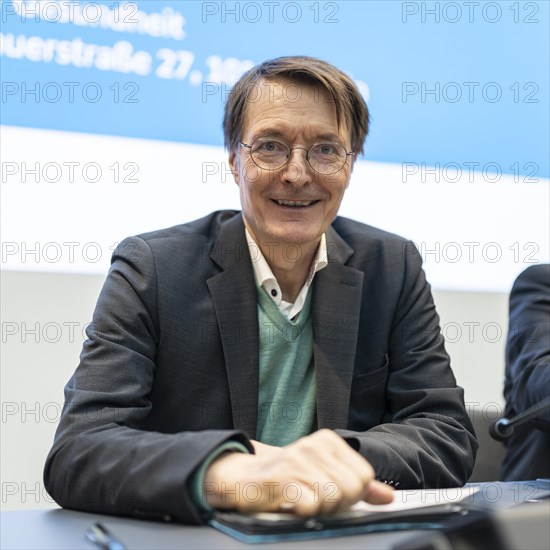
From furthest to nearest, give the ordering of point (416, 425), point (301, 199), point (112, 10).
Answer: point (112, 10) < point (301, 199) < point (416, 425)

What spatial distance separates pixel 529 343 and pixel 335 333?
0.64 m

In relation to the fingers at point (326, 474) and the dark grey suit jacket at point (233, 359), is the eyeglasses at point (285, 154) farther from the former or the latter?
the fingers at point (326, 474)

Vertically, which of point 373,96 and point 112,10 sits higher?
point 112,10

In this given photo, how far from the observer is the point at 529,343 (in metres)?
1.78

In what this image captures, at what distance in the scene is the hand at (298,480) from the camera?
30.9 inches

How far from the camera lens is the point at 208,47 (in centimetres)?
175

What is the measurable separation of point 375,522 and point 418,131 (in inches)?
55.9

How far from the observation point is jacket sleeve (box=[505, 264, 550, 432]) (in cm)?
168

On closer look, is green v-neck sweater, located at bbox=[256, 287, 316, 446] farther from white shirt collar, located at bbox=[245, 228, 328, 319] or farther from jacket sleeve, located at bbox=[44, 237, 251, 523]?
jacket sleeve, located at bbox=[44, 237, 251, 523]

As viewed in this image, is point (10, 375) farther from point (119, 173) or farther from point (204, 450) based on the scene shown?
point (204, 450)

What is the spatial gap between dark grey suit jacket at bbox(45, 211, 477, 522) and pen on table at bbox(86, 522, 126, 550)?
6.2 inches

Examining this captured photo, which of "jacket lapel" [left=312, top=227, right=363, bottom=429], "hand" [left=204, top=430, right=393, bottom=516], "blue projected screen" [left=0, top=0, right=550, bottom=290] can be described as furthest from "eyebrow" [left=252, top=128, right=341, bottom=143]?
"hand" [left=204, top=430, right=393, bottom=516]

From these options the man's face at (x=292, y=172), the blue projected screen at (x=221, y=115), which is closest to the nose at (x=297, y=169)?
the man's face at (x=292, y=172)

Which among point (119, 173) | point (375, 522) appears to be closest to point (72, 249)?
point (119, 173)
